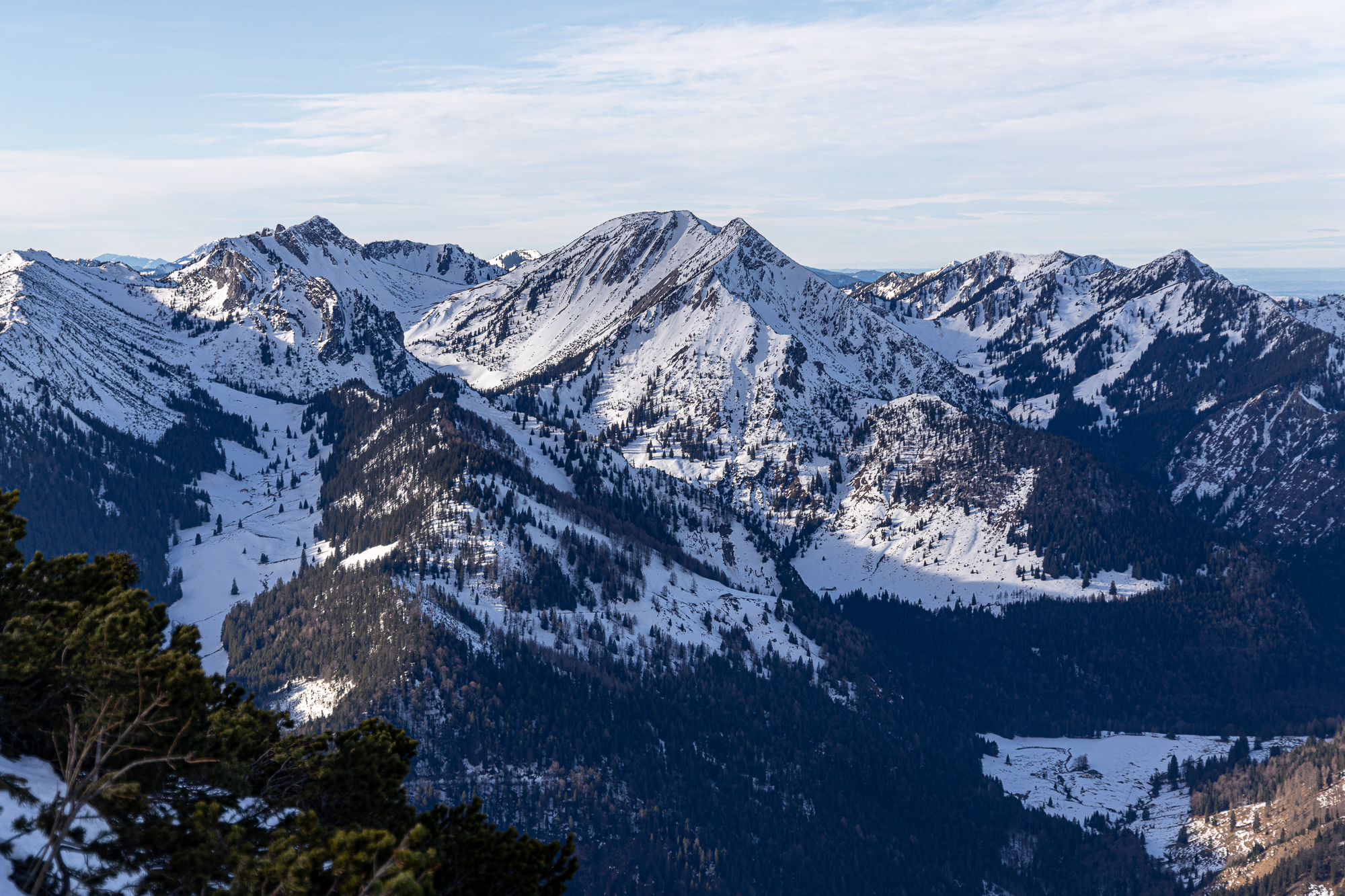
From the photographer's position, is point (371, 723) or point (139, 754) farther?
point (371, 723)

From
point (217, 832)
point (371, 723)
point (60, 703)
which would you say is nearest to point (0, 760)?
point (60, 703)

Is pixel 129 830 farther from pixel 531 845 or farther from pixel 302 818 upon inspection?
pixel 531 845

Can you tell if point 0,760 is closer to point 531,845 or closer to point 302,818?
point 302,818

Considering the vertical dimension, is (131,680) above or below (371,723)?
above

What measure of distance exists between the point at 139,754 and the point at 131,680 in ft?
12.4

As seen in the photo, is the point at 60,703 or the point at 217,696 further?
the point at 217,696

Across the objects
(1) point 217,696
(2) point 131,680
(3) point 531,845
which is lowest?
(3) point 531,845

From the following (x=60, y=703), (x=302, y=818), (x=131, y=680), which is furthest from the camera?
(x=60, y=703)

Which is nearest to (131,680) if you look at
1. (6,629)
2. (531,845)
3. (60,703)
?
(60,703)

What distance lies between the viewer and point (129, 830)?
39.0 m

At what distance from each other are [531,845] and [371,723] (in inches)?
544

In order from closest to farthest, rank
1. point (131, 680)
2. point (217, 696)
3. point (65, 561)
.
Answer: point (131, 680) → point (217, 696) → point (65, 561)

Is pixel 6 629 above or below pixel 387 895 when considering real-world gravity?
above

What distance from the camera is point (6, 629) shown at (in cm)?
4538
